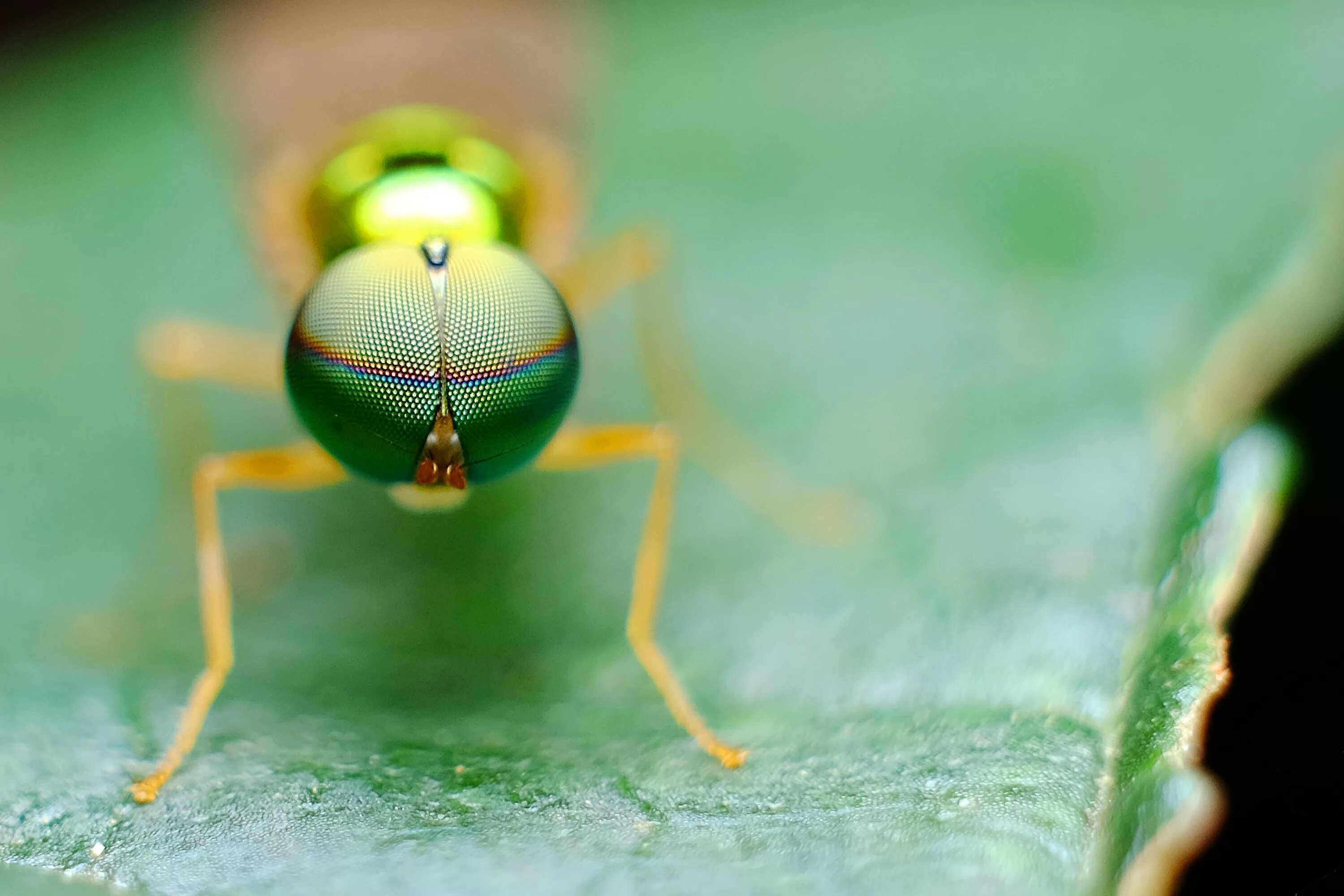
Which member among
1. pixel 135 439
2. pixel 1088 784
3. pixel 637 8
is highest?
pixel 637 8

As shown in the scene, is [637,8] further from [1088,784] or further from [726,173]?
[1088,784]

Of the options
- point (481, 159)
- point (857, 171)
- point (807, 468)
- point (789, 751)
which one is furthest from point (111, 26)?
point (789, 751)

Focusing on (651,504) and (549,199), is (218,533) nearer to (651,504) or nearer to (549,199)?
(651,504)

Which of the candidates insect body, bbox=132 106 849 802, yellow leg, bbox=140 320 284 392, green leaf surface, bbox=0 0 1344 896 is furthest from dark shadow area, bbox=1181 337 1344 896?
yellow leg, bbox=140 320 284 392

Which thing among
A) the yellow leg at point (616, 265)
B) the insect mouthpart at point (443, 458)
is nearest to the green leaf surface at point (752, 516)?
the yellow leg at point (616, 265)

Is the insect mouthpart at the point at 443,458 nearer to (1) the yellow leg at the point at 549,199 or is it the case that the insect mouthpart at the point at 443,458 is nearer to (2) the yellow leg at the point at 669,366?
(2) the yellow leg at the point at 669,366

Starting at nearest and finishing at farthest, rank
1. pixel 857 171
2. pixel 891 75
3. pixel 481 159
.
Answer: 1. pixel 481 159
2. pixel 857 171
3. pixel 891 75
